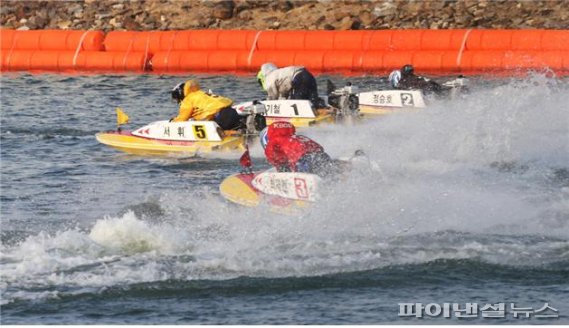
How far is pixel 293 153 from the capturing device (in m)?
16.1

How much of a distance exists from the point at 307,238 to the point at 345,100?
8485 millimetres

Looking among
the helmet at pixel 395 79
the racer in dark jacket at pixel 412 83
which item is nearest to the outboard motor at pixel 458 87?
the racer in dark jacket at pixel 412 83

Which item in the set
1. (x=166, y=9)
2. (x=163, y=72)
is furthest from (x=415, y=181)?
(x=166, y=9)

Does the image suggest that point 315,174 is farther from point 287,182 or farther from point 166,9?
point 166,9

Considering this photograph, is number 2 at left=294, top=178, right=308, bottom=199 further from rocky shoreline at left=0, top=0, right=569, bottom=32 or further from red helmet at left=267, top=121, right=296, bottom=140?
rocky shoreline at left=0, top=0, right=569, bottom=32

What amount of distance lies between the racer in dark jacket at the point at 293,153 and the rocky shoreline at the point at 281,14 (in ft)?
59.3

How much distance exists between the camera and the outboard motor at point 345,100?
910 inches

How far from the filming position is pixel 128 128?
25.9 metres

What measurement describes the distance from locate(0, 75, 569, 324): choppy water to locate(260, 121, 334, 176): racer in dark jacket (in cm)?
44

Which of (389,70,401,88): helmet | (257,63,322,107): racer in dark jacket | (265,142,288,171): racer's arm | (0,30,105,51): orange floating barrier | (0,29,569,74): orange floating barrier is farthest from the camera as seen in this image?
(0,30,105,51): orange floating barrier

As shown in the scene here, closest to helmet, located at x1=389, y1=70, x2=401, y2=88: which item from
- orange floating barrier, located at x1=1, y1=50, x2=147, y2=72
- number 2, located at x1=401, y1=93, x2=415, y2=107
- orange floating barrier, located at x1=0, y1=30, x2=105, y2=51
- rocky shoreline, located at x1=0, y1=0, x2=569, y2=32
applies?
number 2, located at x1=401, y1=93, x2=415, y2=107

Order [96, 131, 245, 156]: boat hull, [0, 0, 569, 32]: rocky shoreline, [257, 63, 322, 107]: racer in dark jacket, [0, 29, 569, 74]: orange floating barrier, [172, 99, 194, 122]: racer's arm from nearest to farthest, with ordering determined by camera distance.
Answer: [96, 131, 245, 156]: boat hull → [172, 99, 194, 122]: racer's arm → [257, 63, 322, 107]: racer in dark jacket → [0, 29, 569, 74]: orange floating barrier → [0, 0, 569, 32]: rocky shoreline

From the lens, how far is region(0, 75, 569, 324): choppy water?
1321cm

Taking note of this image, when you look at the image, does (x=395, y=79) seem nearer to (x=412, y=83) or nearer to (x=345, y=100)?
(x=412, y=83)
